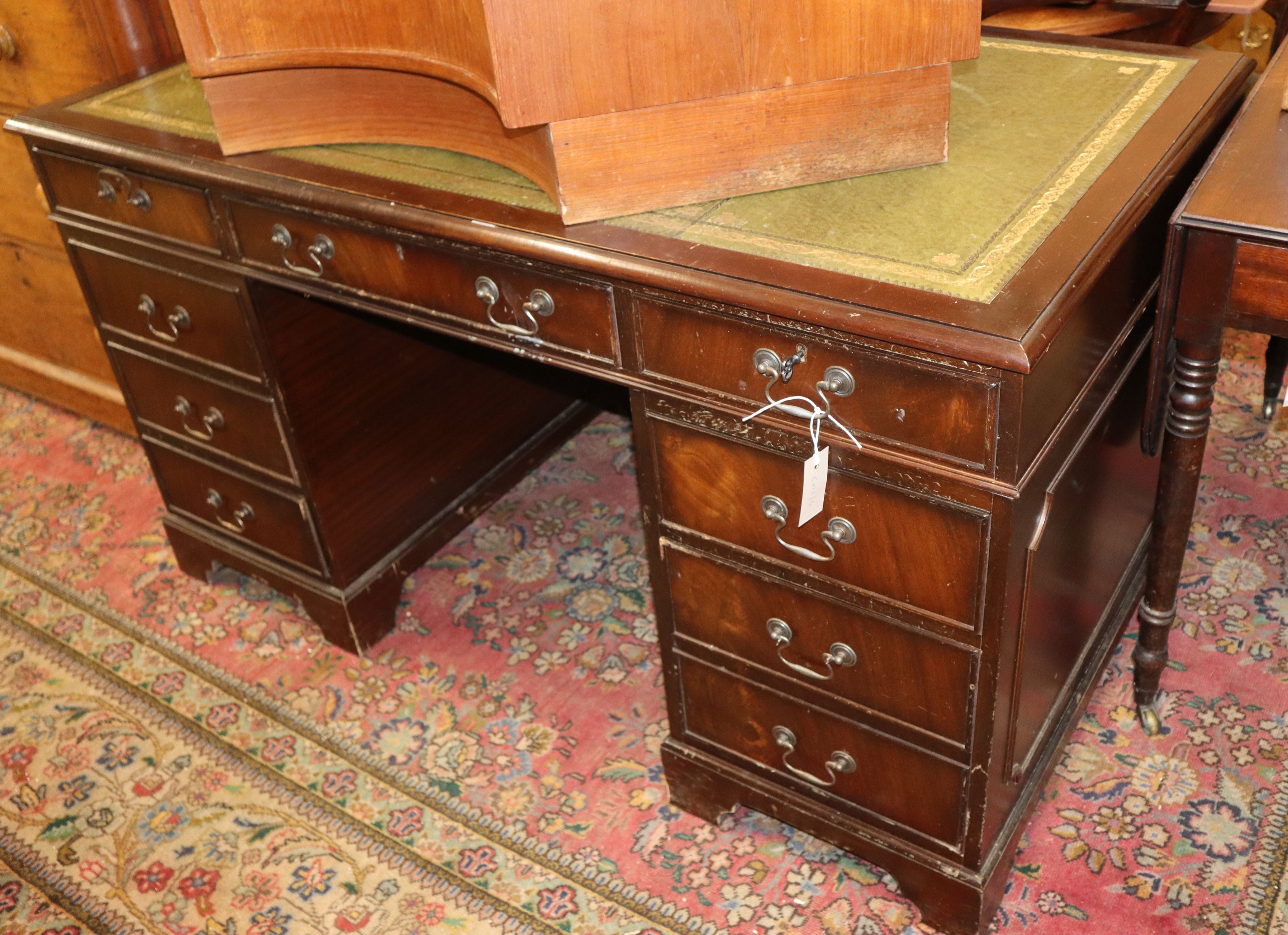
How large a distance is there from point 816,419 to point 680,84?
467 millimetres

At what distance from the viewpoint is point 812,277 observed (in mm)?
1398

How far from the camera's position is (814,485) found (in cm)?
149

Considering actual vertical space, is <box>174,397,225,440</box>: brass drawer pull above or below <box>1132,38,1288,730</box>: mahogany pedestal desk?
below

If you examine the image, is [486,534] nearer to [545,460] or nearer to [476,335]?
[545,460]

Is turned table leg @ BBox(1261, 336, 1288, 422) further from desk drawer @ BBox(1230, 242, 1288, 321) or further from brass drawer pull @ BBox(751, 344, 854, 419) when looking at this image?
brass drawer pull @ BBox(751, 344, 854, 419)

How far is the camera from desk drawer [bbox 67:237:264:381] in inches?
85.1

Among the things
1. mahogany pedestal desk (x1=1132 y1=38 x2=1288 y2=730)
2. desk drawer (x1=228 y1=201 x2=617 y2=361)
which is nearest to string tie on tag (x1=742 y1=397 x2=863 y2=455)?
desk drawer (x1=228 y1=201 x2=617 y2=361)

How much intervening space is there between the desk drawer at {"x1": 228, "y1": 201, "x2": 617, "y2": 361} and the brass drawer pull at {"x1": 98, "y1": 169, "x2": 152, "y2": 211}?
0.23m

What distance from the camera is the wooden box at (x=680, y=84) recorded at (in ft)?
4.73

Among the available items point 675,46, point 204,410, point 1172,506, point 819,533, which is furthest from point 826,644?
point 204,410

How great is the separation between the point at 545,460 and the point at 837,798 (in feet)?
4.67

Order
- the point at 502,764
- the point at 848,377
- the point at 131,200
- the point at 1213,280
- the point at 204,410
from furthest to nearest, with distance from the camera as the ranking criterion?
the point at 204,410 → the point at 502,764 → the point at 131,200 → the point at 1213,280 → the point at 848,377

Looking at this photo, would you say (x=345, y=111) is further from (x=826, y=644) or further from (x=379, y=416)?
(x=826, y=644)

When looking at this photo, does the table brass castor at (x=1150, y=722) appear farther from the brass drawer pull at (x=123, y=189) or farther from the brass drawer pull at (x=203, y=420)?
the brass drawer pull at (x=123, y=189)
